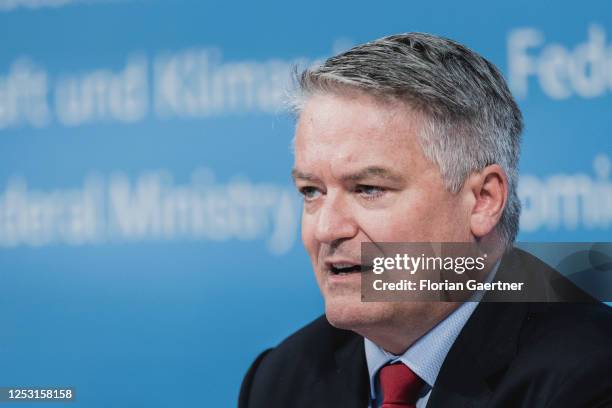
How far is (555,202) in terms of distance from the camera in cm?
210

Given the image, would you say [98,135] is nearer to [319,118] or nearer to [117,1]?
[117,1]

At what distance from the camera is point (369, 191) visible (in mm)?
1558

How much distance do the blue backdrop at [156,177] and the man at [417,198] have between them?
0.64 m

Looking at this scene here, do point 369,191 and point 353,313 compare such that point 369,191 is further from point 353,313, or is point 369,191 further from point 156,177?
point 156,177

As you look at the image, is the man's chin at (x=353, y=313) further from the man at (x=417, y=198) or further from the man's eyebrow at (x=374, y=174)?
the man's eyebrow at (x=374, y=174)

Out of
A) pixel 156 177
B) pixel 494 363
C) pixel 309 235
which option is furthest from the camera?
pixel 156 177

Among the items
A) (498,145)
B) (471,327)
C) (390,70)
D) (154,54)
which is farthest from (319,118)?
(154,54)

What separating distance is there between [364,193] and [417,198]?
0.09m

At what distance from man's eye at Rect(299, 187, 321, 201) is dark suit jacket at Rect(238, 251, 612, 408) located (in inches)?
12.4

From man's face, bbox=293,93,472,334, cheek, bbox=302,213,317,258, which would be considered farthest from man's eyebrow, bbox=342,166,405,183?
cheek, bbox=302,213,317,258

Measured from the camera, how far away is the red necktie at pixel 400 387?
1535 mm

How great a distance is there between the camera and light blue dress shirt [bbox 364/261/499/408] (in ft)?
5.12

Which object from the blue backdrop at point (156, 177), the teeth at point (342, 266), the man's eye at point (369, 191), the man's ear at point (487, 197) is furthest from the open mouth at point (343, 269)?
the blue backdrop at point (156, 177)

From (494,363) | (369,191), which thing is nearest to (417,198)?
(369,191)
